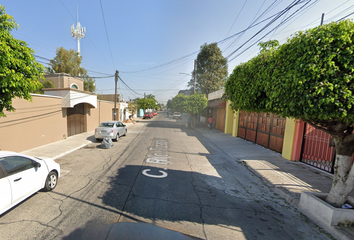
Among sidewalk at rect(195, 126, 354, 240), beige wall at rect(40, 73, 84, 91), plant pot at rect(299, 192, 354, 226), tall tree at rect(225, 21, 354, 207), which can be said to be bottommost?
sidewalk at rect(195, 126, 354, 240)

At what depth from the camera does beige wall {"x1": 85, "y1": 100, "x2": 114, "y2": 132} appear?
15555 millimetres

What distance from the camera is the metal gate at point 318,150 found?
6.39 meters

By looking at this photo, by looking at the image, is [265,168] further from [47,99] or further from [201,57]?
[201,57]

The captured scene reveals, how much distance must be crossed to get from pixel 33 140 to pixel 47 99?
258 cm

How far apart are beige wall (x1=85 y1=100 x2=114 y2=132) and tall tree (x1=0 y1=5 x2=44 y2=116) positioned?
11.1 meters

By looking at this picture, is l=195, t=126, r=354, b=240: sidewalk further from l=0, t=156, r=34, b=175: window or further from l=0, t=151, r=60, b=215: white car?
l=0, t=156, r=34, b=175: window

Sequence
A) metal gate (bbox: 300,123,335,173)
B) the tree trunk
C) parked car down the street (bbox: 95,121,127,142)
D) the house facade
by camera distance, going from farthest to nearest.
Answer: parked car down the street (bbox: 95,121,127,142) < the house facade < metal gate (bbox: 300,123,335,173) < the tree trunk

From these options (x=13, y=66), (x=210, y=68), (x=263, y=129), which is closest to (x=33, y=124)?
(x=13, y=66)

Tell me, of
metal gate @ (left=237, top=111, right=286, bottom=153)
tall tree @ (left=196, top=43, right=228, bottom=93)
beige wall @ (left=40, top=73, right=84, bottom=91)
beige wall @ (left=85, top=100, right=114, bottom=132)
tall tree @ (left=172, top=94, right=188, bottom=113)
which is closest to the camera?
metal gate @ (left=237, top=111, right=286, bottom=153)

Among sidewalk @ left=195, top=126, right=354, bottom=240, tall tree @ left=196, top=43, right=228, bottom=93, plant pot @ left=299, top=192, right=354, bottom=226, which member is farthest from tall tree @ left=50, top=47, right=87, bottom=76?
plant pot @ left=299, top=192, right=354, bottom=226

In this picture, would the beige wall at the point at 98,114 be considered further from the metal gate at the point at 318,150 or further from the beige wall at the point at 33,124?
the metal gate at the point at 318,150

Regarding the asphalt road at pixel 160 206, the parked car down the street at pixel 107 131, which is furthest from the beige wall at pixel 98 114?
the asphalt road at pixel 160 206

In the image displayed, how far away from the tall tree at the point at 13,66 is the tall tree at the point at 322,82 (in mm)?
5928

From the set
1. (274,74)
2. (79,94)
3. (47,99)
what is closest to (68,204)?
(274,74)
